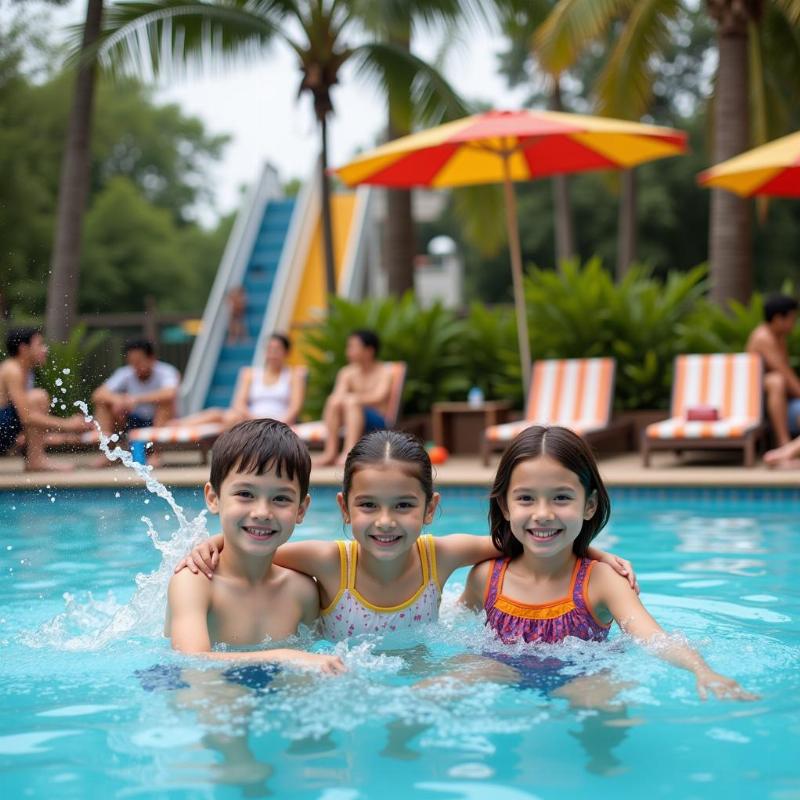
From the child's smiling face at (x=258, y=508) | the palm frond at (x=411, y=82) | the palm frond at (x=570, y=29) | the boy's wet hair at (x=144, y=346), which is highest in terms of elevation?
the palm frond at (x=570, y=29)

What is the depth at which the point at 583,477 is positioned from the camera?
3928 millimetres

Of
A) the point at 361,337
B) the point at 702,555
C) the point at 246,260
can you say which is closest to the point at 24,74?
the point at 246,260

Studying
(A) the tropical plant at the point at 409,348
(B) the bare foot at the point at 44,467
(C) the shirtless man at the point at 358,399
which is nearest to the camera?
(B) the bare foot at the point at 44,467

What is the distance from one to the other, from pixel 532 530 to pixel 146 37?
11.9 metres

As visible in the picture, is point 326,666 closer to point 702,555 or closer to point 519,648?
point 519,648

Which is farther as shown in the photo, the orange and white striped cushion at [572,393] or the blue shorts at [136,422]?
the blue shorts at [136,422]

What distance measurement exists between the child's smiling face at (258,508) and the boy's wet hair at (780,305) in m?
7.86

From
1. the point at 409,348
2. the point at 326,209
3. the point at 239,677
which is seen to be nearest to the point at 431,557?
the point at 239,677

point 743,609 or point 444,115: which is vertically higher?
point 444,115

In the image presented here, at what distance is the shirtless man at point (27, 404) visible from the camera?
1038 cm

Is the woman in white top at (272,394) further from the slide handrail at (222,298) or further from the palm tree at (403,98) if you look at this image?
the slide handrail at (222,298)

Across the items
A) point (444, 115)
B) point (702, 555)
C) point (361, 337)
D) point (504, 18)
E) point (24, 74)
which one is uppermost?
point (24, 74)

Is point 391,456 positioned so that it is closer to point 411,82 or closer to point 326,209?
point 326,209

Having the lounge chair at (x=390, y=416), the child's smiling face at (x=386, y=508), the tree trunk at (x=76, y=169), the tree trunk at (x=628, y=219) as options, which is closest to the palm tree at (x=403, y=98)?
the tree trunk at (x=76, y=169)
